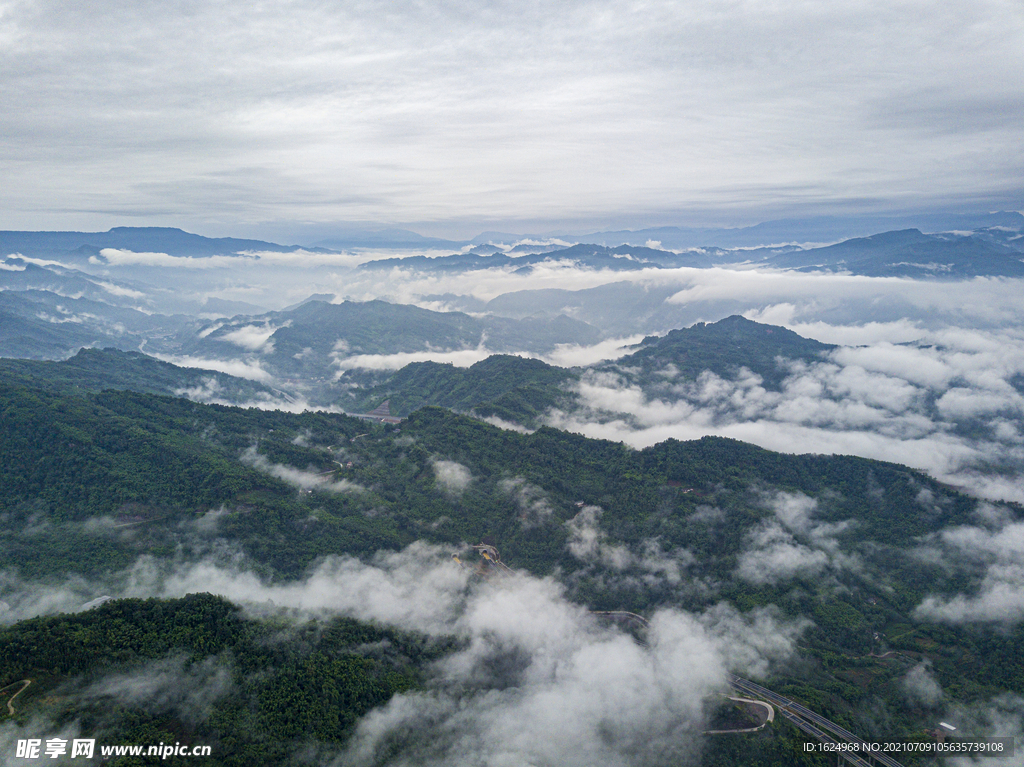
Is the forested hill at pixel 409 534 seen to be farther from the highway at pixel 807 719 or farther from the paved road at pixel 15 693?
the highway at pixel 807 719

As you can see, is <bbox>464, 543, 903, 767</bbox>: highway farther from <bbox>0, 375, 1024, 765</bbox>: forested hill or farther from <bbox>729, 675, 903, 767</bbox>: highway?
<bbox>0, 375, 1024, 765</bbox>: forested hill

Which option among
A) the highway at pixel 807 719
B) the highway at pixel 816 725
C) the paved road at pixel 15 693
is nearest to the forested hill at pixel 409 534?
the paved road at pixel 15 693

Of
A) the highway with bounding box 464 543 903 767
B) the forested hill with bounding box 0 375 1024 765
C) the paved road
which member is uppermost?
the paved road

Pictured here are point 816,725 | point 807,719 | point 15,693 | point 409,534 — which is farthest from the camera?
point 409,534

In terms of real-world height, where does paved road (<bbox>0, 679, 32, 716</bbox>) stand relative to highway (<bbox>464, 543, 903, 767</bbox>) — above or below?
above

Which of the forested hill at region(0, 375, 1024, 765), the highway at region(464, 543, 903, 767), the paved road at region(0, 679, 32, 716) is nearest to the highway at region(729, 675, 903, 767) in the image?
the highway at region(464, 543, 903, 767)

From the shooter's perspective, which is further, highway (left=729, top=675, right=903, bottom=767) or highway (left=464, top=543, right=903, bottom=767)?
highway (left=729, top=675, right=903, bottom=767)

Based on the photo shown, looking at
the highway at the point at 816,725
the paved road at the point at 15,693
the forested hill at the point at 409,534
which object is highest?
the paved road at the point at 15,693

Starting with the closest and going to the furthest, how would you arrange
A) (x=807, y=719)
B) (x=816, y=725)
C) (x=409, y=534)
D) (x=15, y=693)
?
(x=15, y=693) < (x=816, y=725) < (x=807, y=719) < (x=409, y=534)

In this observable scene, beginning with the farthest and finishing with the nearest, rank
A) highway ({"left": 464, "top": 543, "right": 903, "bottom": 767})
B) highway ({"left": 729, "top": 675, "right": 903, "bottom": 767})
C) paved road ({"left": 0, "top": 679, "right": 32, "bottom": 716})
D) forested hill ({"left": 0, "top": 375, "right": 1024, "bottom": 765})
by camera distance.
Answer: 1. highway ({"left": 729, "top": 675, "right": 903, "bottom": 767})
2. highway ({"left": 464, "top": 543, "right": 903, "bottom": 767})
3. forested hill ({"left": 0, "top": 375, "right": 1024, "bottom": 765})
4. paved road ({"left": 0, "top": 679, "right": 32, "bottom": 716})

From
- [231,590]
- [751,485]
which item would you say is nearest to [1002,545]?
[751,485]

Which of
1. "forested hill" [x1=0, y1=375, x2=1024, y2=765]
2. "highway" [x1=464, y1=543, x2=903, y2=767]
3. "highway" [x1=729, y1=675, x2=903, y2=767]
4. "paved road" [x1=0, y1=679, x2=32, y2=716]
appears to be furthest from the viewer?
"highway" [x1=729, y1=675, x2=903, y2=767]

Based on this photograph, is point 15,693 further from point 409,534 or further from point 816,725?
point 816,725

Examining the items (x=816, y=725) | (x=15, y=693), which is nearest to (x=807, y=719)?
(x=816, y=725)
